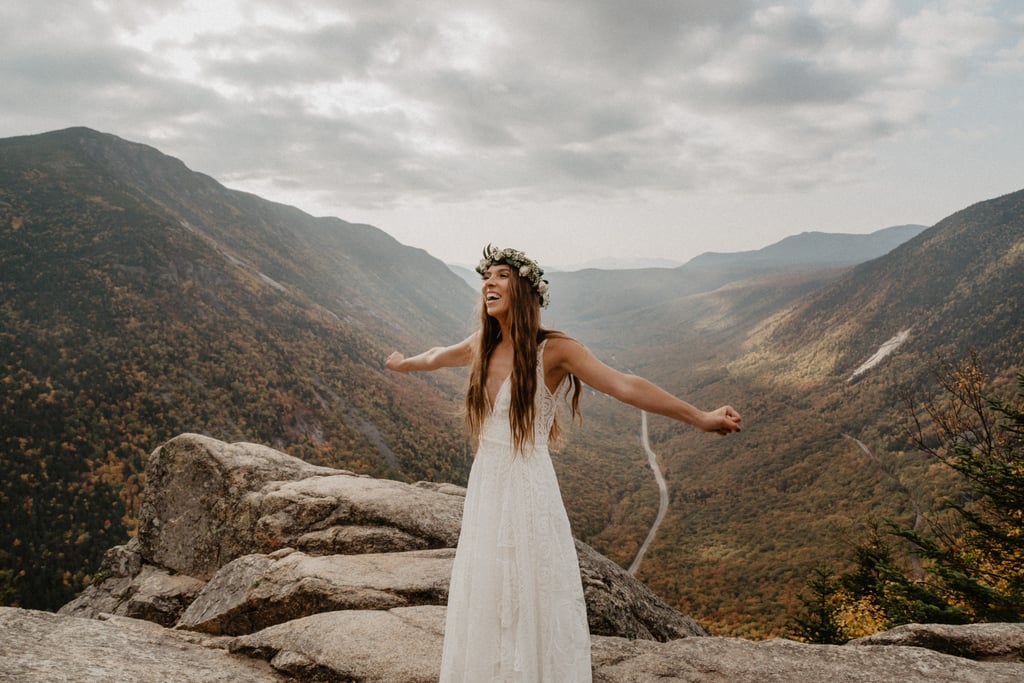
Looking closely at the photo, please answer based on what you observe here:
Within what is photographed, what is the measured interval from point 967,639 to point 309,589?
25.7ft

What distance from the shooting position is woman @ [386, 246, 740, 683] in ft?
12.1

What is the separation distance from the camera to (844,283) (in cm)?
14138

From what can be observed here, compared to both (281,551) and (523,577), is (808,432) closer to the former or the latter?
(281,551)

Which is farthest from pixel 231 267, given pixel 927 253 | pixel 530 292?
pixel 927 253

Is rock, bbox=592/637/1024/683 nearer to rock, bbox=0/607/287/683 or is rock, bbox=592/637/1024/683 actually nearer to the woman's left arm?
the woman's left arm

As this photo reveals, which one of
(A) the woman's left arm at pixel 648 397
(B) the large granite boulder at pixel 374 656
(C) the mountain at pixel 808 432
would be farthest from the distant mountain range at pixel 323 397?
(A) the woman's left arm at pixel 648 397

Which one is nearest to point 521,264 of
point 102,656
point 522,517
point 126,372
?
point 522,517

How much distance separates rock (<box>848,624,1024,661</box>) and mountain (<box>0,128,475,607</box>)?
1282 inches

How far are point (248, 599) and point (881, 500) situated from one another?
5954cm

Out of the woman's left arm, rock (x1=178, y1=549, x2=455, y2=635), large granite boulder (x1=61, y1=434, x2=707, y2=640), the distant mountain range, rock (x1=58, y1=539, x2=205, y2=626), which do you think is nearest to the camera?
the woman's left arm

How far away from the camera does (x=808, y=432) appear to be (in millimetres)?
73062

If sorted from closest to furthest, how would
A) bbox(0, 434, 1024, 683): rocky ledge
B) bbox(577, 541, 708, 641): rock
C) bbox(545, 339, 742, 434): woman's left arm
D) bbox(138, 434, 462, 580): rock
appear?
bbox(545, 339, 742, 434): woman's left arm
bbox(0, 434, 1024, 683): rocky ledge
bbox(577, 541, 708, 641): rock
bbox(138, 434, 462, 580): rock

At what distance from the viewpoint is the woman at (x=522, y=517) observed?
3682 millimetres

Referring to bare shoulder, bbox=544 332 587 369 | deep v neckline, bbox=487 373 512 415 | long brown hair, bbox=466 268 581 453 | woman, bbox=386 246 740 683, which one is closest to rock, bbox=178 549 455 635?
woman, bbox=386 246 740 683
